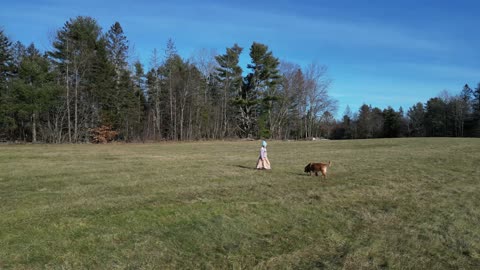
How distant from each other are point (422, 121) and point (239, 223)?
296 ft

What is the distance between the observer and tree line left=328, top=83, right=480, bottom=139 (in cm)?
7556

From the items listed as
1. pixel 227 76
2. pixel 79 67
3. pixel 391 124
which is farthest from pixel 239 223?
pixel 391 124

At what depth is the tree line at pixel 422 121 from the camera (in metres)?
75.6

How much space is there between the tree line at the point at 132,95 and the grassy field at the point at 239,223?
33.6 meters

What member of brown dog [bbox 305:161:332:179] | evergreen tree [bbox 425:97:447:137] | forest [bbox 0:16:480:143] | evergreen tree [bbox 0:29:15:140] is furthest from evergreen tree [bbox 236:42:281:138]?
brown dog [bbox 305:161:332:179]

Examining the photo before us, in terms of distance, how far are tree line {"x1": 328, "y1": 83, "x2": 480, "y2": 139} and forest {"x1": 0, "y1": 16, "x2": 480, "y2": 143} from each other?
279 mm

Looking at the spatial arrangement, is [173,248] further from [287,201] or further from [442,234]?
[442,234]

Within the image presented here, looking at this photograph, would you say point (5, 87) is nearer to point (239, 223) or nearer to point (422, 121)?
point (239, 223)

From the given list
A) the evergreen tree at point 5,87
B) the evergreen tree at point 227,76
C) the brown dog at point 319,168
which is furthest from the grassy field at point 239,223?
the evergreen tree at point 227,76

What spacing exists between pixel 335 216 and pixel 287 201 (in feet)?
5.30

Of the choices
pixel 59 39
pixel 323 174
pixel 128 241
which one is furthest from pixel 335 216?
pixel 59 39

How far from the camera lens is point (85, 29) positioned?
44.8 meters

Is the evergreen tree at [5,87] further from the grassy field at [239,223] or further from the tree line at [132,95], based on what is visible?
the grassy field at [239,223]

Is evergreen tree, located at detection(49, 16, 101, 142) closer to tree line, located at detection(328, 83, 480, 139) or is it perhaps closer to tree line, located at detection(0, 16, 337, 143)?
tree line, located at detection(0, 16, 337, 143)
